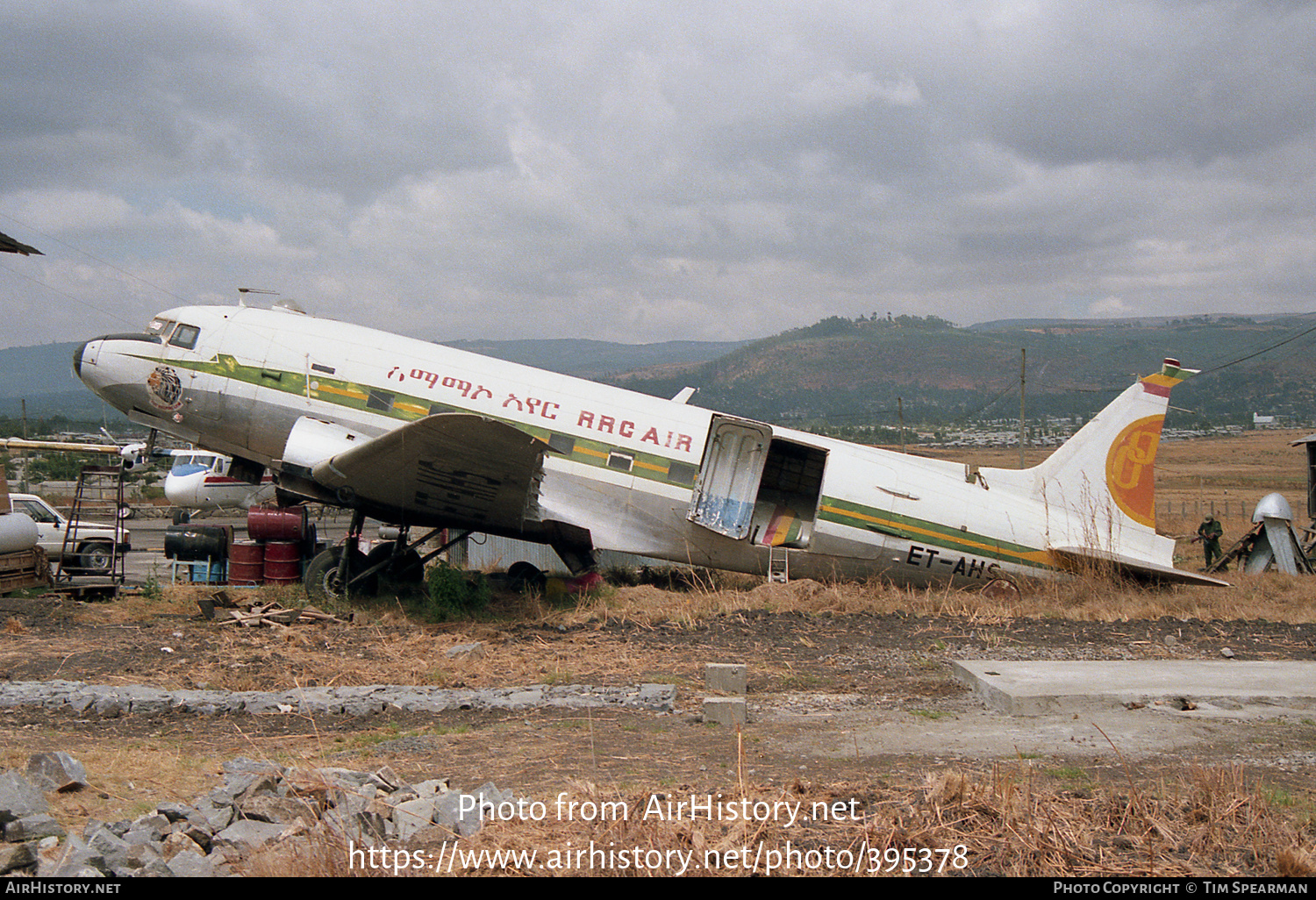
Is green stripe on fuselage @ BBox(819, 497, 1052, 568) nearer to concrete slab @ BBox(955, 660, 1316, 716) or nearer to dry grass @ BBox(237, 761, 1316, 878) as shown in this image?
concrete slab @ BBox(955, 660, 1316, 716)

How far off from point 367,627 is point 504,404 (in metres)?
3.85

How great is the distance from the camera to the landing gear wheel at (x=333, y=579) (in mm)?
13320

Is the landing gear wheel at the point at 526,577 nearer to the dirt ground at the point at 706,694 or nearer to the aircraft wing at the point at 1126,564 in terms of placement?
the dirt ground at the point at 706,694

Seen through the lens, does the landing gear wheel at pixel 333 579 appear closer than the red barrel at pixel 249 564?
Yes

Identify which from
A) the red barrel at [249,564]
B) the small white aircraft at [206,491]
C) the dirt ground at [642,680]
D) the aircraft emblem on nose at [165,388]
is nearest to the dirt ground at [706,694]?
the dirt ground at [642,680]

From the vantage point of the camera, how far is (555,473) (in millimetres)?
13602

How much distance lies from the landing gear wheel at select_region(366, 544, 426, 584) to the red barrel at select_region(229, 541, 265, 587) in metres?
2.98

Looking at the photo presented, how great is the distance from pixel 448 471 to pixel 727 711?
6023 mm

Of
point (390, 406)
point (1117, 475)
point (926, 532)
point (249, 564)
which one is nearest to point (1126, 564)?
point (1117, 475)

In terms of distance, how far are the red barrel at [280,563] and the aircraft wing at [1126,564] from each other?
1304cm

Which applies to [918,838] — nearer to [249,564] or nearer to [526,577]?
[526,577]

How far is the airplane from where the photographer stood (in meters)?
13.5

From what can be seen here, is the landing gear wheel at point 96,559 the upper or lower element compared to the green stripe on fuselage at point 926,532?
lower

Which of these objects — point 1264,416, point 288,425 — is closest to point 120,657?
point 288,425
